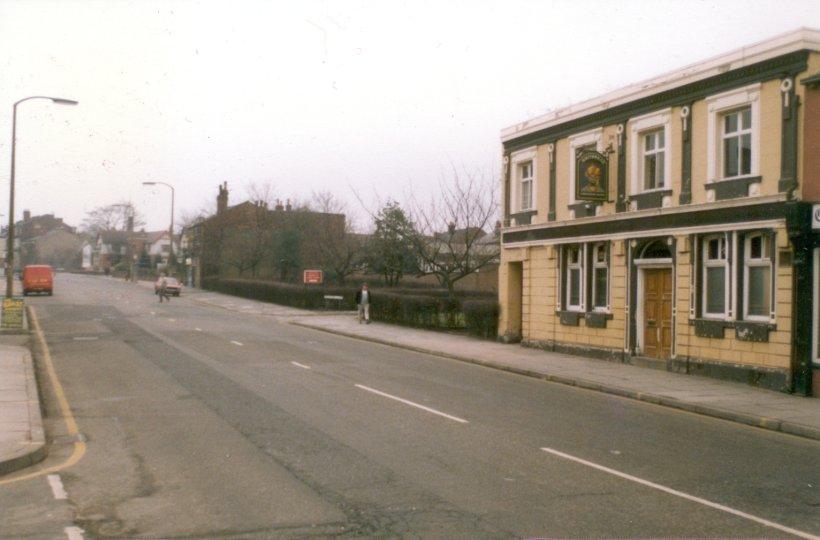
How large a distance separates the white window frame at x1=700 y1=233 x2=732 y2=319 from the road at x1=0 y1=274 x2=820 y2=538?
13.4ft

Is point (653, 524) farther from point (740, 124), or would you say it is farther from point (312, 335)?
point (312, 335)

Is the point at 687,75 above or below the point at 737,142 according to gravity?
above

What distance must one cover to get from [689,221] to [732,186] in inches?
57.8

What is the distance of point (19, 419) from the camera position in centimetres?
1152

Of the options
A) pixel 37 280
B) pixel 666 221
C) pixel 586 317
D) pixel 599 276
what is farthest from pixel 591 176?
pixel 37 280

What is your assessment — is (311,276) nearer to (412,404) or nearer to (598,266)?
(598,266)

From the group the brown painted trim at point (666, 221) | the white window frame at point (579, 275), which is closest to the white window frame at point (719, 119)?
the brown painted trim at point (666, 221)

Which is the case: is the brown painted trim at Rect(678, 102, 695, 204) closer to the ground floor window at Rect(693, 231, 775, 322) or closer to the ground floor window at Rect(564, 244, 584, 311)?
the ground floor window at Rect(693, 231, 775, 322)

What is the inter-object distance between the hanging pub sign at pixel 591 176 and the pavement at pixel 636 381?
440 cm

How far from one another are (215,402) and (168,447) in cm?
363

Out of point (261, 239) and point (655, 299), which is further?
point (261, 239)

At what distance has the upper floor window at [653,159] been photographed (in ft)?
68.8

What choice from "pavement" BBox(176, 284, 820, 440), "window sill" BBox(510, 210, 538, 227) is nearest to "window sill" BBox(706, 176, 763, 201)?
"pavement" BBox(176, 284, 820, 440)

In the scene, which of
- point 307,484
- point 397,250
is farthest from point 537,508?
point 397,250
